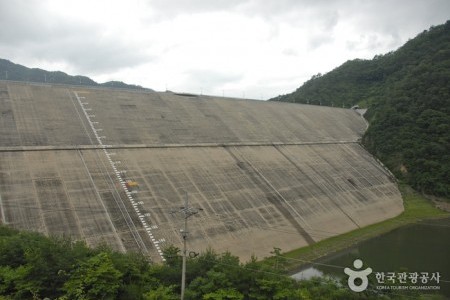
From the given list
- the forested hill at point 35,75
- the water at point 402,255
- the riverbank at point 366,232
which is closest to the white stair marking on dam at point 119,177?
the riverbank at point 366,232

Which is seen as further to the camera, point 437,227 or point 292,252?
point 437,227

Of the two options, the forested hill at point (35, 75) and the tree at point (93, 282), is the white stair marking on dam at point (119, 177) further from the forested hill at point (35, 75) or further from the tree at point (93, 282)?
the forested hill at point (35, 75)

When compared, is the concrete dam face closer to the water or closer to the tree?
the water

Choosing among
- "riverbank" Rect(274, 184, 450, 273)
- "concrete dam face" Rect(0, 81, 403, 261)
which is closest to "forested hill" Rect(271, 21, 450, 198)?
"riverbank" Rect(274, 184, 450, 273)

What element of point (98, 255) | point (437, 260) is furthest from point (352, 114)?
point (98, 255)

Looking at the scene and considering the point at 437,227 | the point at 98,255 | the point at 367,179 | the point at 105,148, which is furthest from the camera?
the point at 367,179

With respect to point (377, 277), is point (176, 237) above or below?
above

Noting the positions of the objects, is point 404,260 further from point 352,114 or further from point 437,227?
point 352,114
